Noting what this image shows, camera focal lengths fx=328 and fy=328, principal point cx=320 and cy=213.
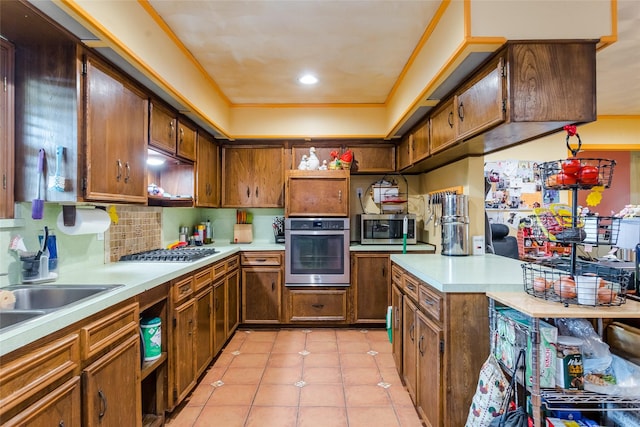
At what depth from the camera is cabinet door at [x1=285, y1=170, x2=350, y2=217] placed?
3588mm

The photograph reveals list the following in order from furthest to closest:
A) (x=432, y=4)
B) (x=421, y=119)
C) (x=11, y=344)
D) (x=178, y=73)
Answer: (x=421, y=119)
(x=178, y=73)
(x=432, y=4)
(x=11, y=344)

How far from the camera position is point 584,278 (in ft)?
4.25

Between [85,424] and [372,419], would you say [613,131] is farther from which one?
[85,424]

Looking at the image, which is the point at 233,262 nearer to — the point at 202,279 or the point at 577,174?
the point at 202,279

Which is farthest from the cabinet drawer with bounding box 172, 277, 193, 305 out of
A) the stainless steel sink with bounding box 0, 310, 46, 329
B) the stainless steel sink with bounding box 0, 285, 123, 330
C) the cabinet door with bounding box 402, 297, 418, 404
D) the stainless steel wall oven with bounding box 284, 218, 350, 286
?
the cabinet door with bounding box 402, 297, 418, 404

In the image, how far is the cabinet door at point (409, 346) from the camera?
83.1 inches

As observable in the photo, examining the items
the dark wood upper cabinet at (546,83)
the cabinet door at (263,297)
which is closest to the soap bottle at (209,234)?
the cabinet door at (263,297)

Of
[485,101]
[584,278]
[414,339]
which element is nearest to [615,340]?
[584,278]

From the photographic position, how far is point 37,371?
1.06m

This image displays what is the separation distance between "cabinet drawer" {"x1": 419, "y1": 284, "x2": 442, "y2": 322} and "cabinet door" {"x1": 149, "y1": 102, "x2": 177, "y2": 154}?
2060 mm

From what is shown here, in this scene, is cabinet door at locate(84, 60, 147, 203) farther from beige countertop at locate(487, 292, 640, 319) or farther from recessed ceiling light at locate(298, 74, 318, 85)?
beige countertop at locate(487, 292, 640, 319)

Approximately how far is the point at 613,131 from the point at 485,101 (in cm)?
387

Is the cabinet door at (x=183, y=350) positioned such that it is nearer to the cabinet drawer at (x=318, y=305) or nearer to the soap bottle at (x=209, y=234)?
the cabinet drawer at (x=318, y=305)

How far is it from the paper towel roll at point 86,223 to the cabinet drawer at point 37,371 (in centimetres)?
89
